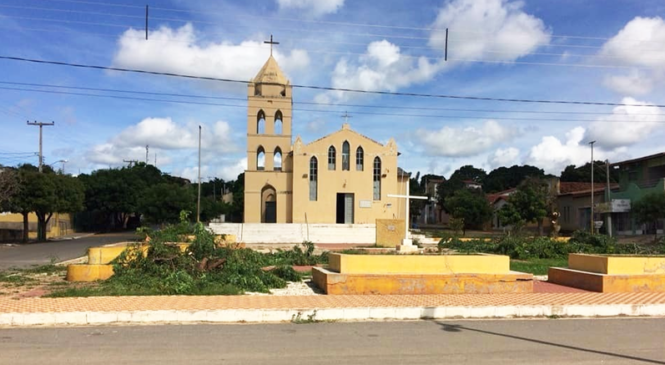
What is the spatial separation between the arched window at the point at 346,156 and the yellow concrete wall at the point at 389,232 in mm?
16791

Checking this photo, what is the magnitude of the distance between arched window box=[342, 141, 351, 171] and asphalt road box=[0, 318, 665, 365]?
1477 inches

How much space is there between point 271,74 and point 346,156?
10100 millimetres

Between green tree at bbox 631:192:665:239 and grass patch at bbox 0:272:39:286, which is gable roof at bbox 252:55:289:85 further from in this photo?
grass patch at bbox 0:272:39:286

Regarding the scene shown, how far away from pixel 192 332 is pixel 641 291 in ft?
35.8

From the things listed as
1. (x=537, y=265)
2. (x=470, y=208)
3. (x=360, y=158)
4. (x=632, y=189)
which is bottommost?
(x=537, y=265)

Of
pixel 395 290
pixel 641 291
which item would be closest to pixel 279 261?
pixel 395 290

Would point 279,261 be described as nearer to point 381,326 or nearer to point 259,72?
point 381,326

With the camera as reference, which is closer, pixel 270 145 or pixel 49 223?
pixel 270 145

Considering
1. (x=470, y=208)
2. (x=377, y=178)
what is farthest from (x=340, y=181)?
(x=470, y=208)

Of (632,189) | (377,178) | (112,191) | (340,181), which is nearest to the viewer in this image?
(340,181)

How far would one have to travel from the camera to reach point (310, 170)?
4703 centimetres

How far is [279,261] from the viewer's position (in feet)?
64.6

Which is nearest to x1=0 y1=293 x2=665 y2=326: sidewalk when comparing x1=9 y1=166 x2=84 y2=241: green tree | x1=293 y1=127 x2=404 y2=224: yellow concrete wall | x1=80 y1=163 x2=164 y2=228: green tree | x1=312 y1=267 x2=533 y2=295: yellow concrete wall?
x1=312 y1=267 x2=533 y2=295: yellow concrete wall

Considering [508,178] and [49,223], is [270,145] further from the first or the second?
[508,178]
